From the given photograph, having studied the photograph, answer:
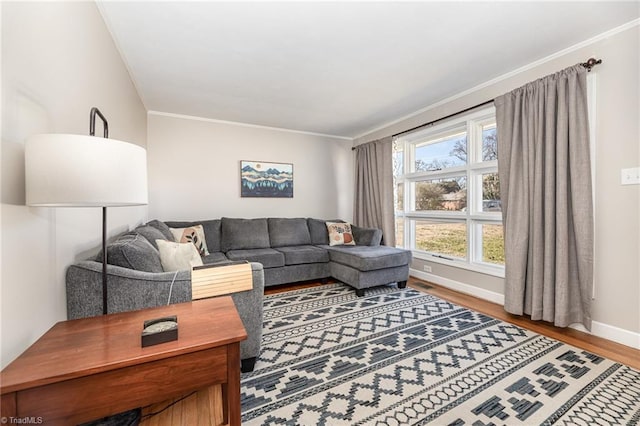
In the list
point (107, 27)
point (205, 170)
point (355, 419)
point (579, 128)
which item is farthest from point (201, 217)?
point (579, 128)

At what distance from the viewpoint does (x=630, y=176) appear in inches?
78.7

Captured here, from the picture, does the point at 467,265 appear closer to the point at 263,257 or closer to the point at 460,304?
the point at 460,304

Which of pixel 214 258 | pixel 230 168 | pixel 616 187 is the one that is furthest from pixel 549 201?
pixel 230 168

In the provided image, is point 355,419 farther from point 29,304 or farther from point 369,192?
point 369,192

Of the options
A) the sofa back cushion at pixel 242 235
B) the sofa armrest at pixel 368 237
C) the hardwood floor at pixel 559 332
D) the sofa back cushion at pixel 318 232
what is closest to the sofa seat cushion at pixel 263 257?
the sofa back cushion at pixel 242 235

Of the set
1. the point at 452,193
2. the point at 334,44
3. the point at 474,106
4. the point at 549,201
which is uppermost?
the point at 334,44

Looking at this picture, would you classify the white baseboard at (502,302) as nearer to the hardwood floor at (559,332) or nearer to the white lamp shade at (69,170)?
the hardwood floor at (559,332)

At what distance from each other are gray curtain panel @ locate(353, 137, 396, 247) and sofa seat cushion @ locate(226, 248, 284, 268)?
1.71 meters

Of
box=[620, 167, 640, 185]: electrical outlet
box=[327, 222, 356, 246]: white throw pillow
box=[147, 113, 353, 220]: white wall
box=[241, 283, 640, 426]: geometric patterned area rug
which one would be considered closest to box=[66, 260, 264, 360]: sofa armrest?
box=[241, 283, 640, 426]: geometric patterned area rug

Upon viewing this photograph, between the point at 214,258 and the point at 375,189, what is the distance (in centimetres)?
262

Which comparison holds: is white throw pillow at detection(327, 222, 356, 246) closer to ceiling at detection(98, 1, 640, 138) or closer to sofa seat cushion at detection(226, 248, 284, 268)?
sofa seat cushion at detection(226, 248, 284, 268)

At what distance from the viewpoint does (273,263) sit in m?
3.40

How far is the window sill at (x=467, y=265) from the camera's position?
2.88m

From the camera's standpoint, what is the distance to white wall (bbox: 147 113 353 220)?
3783mm
